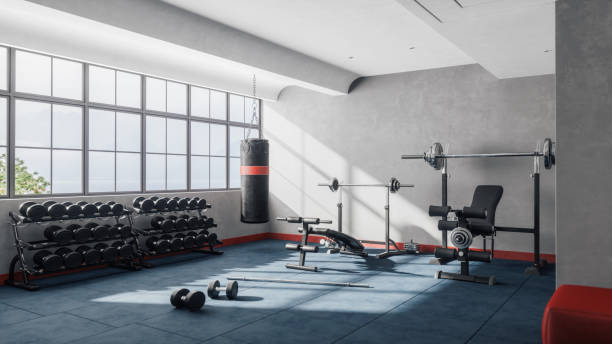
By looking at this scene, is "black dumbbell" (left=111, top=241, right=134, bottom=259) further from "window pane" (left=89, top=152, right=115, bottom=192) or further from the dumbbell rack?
"window pane" (left=89, top=152, right=115, bottom=192)

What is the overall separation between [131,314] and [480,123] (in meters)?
4.98

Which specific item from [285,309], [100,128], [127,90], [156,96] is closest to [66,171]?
[100,128]

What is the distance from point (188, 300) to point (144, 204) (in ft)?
7.62

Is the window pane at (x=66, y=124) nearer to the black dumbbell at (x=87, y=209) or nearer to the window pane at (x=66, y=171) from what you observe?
the window pane at (x=66, y=171)

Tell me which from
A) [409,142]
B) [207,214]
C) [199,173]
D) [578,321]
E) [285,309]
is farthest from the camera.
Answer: [199,173]

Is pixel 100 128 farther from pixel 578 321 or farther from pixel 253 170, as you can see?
pixel 578 321

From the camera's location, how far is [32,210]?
14.5 ft

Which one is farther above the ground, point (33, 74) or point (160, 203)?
point (33, 74)

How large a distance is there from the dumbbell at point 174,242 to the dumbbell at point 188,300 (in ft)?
7.03

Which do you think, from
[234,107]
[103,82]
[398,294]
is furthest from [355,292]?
[234,107]

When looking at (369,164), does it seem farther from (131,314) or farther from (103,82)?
(103,82)

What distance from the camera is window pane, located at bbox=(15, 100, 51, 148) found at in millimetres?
32938

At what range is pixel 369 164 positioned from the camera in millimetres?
7043

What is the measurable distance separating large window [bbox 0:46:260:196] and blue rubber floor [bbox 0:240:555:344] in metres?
1.62
